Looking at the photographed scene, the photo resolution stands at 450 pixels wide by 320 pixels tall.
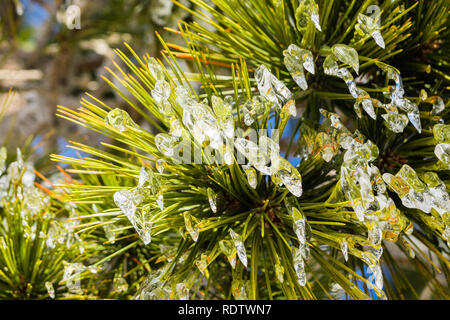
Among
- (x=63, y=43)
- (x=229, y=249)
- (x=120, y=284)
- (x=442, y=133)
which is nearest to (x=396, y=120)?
(x=442, y=133)

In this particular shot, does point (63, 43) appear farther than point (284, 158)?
Yes

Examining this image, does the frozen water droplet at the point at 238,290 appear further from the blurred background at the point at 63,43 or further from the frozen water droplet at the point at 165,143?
the blurred background at the point at 63,43

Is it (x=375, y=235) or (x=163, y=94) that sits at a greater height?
(x=163, y=94)

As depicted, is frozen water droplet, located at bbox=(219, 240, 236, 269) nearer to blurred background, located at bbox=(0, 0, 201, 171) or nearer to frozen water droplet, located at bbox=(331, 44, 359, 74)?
frozen water droplet, located at bbox=(331, 44, 359, 74)

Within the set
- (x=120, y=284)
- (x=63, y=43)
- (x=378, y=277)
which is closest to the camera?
(x=378, y=277)

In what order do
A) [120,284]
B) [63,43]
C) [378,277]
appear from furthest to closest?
[63,43] < [120,284] < [378,277]

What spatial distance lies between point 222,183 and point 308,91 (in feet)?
0.48

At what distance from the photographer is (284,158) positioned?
300mm

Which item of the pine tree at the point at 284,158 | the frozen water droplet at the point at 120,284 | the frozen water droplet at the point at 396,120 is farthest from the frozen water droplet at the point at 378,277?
the frozen water droplet at the point at 120,284

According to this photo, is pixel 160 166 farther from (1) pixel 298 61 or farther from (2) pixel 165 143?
(1) pixel 298 61

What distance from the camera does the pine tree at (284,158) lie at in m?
0.27

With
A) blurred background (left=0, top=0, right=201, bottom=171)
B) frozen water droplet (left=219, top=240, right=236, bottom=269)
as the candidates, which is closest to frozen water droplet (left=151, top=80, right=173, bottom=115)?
frozen water droplet (left=219, top=240, right=236, bottom=269)
